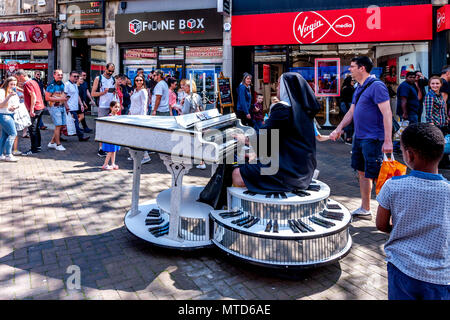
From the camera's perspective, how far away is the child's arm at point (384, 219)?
204cm

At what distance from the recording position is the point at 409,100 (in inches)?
338

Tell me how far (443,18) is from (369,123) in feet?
29.1

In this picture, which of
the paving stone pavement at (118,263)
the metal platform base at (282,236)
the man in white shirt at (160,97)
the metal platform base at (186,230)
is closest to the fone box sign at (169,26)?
the man in white shirt at (160,97)

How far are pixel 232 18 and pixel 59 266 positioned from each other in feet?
40.4

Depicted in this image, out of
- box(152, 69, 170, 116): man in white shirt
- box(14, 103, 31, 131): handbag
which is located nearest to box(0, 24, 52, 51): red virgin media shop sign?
A: box(14, 103, 31, 131): handbag

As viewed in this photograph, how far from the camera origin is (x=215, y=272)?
11.0 feet

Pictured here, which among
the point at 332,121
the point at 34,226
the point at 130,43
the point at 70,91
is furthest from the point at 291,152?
the point at 130,43

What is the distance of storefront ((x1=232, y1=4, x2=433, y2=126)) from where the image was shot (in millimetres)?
11961

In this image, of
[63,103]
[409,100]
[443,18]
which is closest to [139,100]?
[63,103]

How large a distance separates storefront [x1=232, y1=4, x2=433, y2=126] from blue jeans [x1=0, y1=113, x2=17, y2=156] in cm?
848

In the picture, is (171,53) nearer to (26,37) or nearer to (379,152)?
(26,37)

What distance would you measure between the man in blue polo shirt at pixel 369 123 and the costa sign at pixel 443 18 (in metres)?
8.30

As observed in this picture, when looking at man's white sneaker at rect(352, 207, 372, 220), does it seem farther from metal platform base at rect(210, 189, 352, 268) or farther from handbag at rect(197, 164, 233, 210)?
handbag at rect(197, 164, 233, 210)
